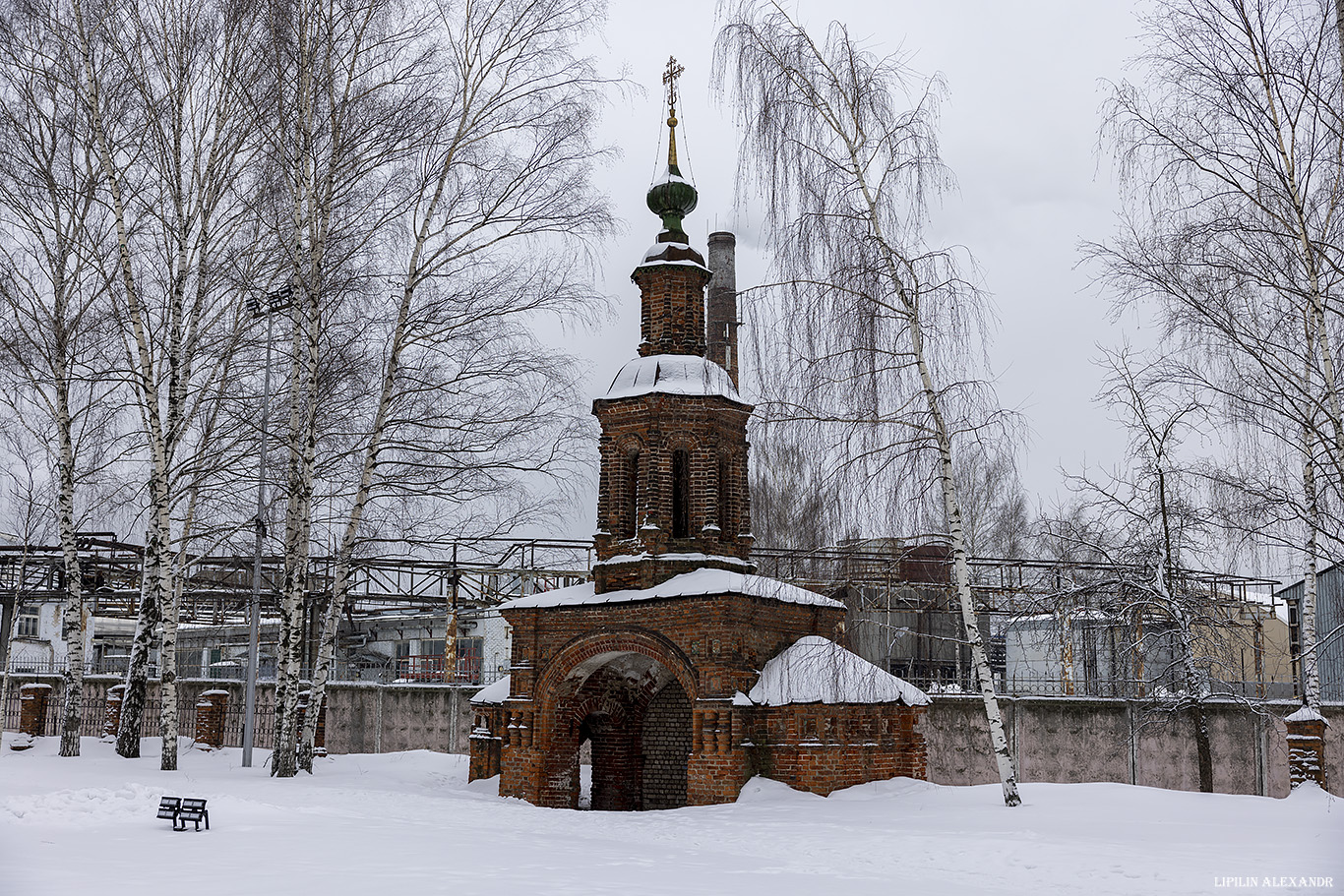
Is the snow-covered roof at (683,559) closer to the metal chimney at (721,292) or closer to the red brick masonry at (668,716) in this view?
the red brick masonry at (668,716)

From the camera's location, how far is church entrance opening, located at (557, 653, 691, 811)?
19.6 m

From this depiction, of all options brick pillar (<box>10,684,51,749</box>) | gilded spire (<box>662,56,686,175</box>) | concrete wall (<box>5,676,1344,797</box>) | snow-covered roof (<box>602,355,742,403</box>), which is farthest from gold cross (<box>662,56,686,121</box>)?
brick pillar (<box>10,684,51,749</box>)

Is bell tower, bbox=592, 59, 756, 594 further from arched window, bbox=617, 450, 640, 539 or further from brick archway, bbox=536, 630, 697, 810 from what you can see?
brick archway, bbox=536, 630, 697, 810

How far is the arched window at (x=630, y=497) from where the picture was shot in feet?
63.5

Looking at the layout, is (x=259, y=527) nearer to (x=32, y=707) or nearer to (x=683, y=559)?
(x=683, y=559)

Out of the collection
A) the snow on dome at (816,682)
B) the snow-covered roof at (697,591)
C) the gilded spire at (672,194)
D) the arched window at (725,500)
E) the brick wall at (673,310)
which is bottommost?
the snow on dome at (816,682)

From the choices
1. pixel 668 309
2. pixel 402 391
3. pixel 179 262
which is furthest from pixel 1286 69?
pixel 179 262

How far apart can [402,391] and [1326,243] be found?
13.1 m

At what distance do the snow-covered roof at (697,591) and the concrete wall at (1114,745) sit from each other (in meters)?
8.40

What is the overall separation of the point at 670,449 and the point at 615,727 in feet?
16.4

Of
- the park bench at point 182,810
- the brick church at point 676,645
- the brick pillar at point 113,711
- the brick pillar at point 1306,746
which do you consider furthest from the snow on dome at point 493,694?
the brick pillar at point 1306,746

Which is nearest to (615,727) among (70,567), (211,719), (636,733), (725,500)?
(636,733)

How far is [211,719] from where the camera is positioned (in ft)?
82.3

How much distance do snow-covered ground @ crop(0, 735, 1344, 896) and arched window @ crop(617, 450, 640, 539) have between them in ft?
15.9
